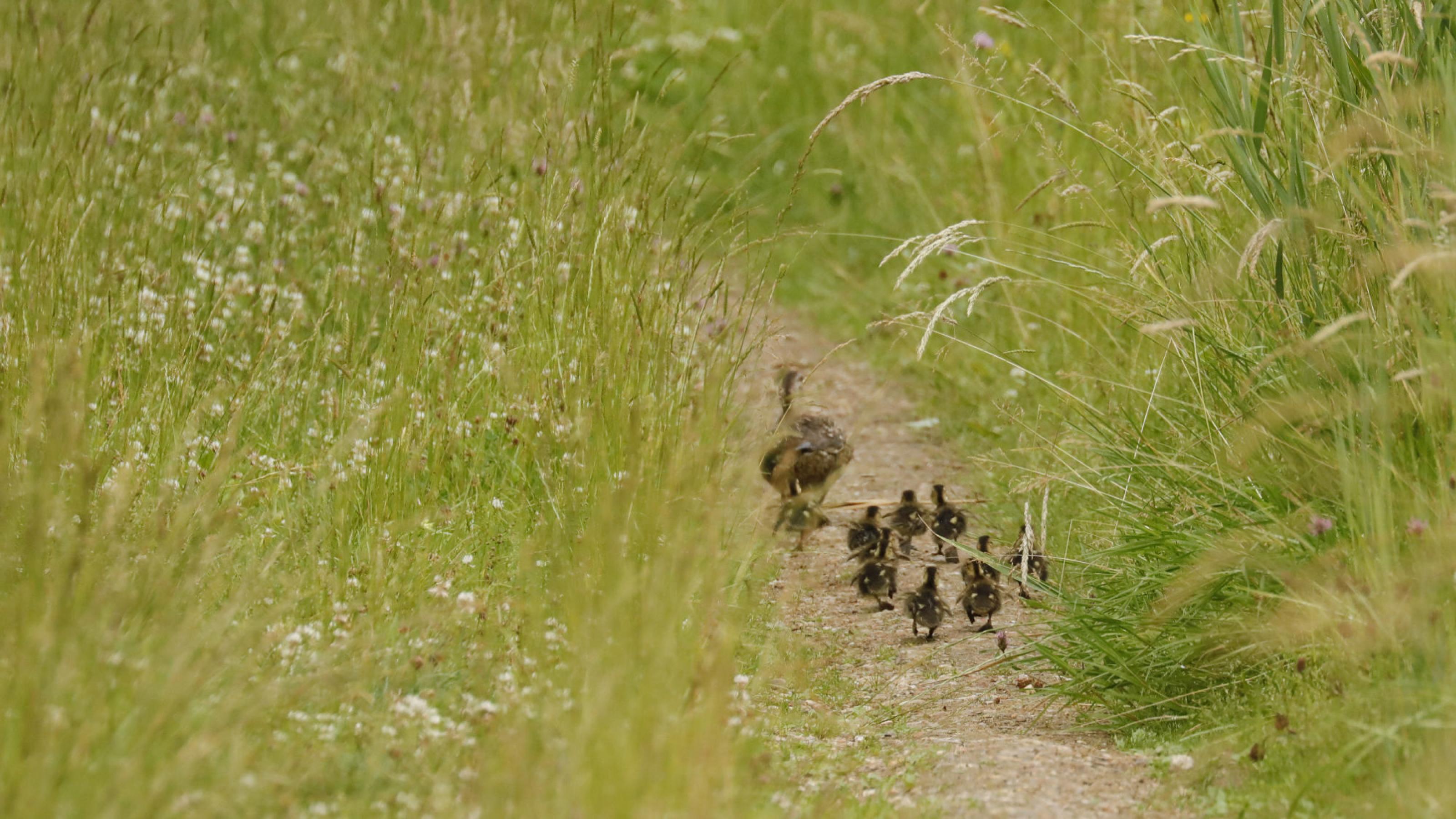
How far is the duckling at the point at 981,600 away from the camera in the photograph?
212 inches

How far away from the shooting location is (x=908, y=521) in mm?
6195

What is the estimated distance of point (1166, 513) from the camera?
4.71m

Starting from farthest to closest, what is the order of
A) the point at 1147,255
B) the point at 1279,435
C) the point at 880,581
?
1. the point at 880,581
2. the point at 1147,255
3. the point at 1279,435

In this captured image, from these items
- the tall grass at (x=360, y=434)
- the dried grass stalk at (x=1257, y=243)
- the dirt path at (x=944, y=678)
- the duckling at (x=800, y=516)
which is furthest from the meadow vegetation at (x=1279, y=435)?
the tall grass at (x=360, y=434)

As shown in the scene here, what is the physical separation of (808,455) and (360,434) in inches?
84.7

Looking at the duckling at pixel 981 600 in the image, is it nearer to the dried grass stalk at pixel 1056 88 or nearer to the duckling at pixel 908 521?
the duckling at pixel 908 521

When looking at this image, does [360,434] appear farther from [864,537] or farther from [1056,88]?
[1056,88]

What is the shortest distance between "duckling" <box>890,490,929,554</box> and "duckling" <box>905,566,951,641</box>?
466 mm

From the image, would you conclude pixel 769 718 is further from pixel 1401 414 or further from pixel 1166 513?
pixel 1401 414

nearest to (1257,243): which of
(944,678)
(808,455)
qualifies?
(944,678)

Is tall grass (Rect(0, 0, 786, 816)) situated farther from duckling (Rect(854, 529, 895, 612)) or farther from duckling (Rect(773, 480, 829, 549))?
duckling (Rect(854, 529, 895, 612))

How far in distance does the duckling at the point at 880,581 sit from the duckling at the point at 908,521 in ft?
0.81

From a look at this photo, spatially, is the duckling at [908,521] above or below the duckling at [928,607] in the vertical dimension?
above

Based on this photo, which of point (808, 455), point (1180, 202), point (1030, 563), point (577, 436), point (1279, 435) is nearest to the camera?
point (1180, 202)
